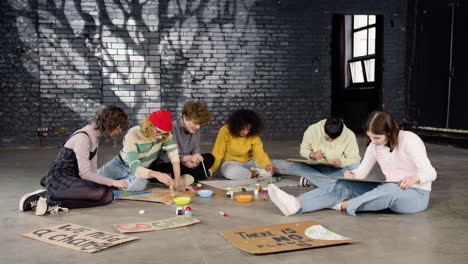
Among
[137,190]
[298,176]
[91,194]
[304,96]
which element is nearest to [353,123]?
[304,96]

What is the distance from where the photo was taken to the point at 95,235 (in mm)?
2670

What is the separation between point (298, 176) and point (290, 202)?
6.38ft

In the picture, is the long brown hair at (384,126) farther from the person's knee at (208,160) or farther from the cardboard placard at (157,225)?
the person's knee at (208,160)

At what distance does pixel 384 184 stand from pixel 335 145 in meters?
1.27

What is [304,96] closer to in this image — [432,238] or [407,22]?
[407,22]

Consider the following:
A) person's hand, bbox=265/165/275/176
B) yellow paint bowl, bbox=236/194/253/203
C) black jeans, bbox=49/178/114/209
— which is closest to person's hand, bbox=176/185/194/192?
yellow paint bowl, bbox=236/194/253/203

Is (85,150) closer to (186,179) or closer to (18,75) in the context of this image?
(186,179)

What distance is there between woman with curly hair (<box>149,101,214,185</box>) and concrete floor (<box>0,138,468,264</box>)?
0.46 m

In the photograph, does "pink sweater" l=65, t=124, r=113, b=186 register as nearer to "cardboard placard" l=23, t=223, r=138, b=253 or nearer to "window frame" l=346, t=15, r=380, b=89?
"cardboard placard" l=23, t=223, r=138, b=253

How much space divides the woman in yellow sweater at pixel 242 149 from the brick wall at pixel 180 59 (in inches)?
153

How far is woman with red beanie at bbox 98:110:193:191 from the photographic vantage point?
3.65m

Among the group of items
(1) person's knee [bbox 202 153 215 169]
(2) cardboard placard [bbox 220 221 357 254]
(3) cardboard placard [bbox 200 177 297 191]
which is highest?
(1) person's knee [bbox 202 153 215 169]

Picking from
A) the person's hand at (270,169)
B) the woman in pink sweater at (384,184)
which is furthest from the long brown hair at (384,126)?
the person's hand at (270,169)

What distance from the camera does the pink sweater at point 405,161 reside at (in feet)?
9.89
